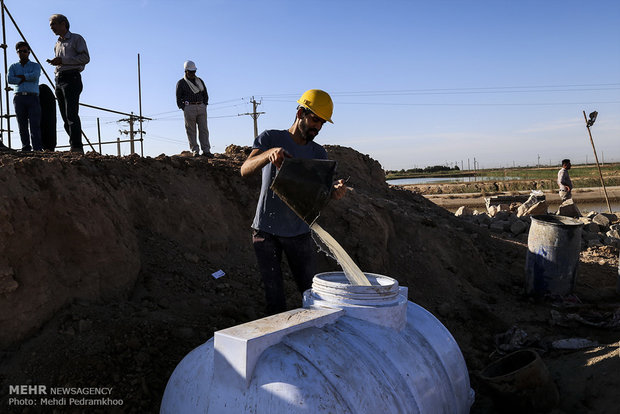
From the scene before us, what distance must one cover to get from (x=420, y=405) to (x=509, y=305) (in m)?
5.08

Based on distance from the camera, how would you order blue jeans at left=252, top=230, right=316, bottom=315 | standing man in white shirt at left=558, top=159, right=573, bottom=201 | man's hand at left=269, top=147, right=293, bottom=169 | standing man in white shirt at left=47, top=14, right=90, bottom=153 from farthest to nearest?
standing man in white shirt at left=558, top=159, right=573, bottom=201
standing man in white shirt at left=47, top=14, right=90, bottom=153
blue jeans at left=252, top=230, right=316, bottom=315
man's hand at left=269, top=147, right=293, bottom=169

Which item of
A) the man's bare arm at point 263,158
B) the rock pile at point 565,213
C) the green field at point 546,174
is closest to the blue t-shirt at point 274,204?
the man's bare arm at point 263,158

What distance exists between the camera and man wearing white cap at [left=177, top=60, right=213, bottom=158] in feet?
28.8

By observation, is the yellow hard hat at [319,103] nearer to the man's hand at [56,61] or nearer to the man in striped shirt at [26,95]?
the man's hand at [56,61]

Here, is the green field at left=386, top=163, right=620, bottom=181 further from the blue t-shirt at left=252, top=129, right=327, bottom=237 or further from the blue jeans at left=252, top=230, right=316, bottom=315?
the blue t-shirt at left=252, top=129, right=327, bottom=237

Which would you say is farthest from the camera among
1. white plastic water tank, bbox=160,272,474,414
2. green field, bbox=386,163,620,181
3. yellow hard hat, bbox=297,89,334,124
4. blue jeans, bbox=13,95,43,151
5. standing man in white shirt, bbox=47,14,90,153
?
green field, bbox=386,163,620,181

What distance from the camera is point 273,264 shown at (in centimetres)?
376

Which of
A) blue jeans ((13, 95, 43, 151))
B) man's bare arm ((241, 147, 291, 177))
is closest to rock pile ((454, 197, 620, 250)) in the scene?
man's bare arm ((241, 147, 291, 177))

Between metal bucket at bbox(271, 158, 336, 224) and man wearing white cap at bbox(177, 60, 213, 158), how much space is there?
19.2 ft

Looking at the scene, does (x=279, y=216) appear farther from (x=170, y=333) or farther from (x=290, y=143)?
(x=170, y=333)

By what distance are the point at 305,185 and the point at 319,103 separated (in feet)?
2.29

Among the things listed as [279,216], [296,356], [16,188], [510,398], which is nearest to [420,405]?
[296,356]

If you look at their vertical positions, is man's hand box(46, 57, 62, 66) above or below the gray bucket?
above

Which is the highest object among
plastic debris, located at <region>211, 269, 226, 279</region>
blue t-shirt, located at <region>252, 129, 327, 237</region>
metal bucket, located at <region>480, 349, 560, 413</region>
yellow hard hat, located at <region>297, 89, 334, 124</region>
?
yellow hard hat, located at <region>297, 89, 334, 124</region>
